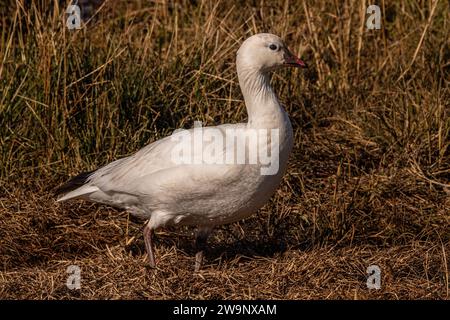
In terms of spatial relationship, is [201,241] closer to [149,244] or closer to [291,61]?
[149,244]

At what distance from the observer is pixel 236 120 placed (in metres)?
6.50

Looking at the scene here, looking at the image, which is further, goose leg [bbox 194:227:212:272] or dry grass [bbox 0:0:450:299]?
goose leg [bbox 194:227:212:272]

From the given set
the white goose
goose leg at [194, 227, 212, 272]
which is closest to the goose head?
the white goose

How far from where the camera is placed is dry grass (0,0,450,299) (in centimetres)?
526

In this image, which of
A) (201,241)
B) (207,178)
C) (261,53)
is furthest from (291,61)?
(201,241)

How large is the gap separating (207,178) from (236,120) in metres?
1.59

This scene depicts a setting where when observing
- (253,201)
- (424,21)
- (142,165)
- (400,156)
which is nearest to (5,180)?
(142,165)

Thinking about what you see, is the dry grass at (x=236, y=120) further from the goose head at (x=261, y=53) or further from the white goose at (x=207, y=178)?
the goose head at (x=261, y=53)

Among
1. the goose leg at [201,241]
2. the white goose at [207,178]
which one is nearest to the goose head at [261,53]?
the white goose at [207,178]

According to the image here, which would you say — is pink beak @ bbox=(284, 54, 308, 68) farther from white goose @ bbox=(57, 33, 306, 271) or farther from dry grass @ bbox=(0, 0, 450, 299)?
dry grass @ bbox=(0, 0, 450, 299)

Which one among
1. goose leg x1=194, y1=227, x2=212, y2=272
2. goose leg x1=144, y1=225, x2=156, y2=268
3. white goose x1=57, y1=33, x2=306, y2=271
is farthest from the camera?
goose leg x1=194, y1=227, x2=212, y2=272

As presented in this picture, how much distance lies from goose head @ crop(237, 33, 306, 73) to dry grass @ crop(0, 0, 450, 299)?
40.5 inches

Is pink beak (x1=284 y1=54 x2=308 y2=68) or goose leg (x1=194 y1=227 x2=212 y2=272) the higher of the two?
pink beak (x1=284 y1=54 x2=308 y2=68)

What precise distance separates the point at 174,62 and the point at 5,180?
4.77ft
